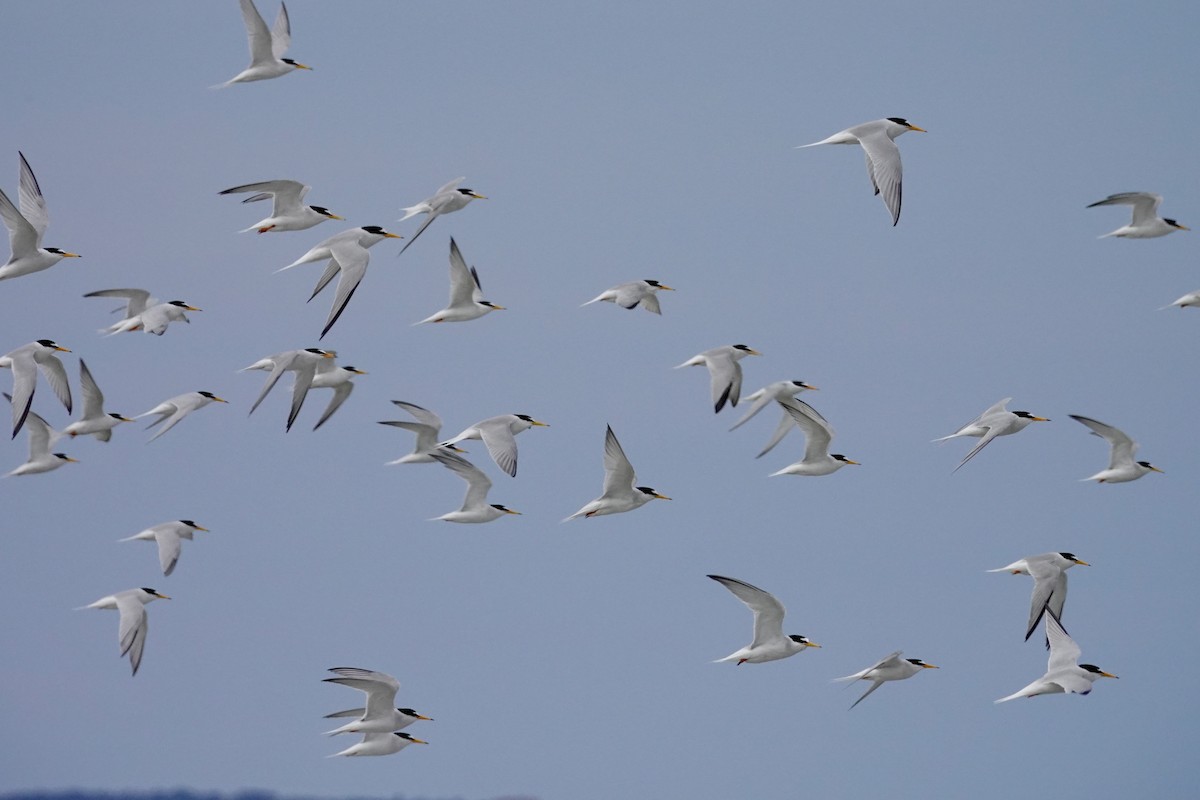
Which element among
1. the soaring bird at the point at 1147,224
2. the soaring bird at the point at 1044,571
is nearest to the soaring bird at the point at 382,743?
the soaring bird at the point at 1044,571

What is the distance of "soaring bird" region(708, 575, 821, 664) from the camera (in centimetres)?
2170

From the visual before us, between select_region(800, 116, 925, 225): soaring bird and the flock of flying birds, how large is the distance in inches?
0.8

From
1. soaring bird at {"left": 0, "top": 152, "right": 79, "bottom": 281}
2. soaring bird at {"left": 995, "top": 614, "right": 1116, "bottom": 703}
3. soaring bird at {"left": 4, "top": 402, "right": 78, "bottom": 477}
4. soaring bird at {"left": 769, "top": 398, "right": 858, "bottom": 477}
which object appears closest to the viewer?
soaring bird at {"left": 995, "top": 614, "right": 1116, "bottom": 703}

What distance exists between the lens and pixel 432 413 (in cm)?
2597

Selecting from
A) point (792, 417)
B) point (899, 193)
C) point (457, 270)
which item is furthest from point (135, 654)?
point (899, 193)

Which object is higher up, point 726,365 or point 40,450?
point 726,365

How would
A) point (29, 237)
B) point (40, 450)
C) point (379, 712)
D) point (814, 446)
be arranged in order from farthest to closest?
point (40, 450) → point (814, 446) → point (29, 237) → point (379, 712)

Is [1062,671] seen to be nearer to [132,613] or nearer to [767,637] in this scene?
[767,637]

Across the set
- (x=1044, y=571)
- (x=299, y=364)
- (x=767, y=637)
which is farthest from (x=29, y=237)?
(x=1044, y=571)

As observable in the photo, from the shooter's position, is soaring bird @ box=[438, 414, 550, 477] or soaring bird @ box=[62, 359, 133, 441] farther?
soaring bird @ box=[62, 359, 133, 441]

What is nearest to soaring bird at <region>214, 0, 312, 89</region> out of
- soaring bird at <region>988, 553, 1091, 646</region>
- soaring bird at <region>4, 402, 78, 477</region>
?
soaring bird at <region>4, 402, 78, 477</region>

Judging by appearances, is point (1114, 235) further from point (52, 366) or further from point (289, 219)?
point (52, 366)

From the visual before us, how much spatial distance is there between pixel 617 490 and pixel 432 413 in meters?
4.45

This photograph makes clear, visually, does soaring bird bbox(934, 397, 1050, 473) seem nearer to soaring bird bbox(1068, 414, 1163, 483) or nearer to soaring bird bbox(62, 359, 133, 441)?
soaring bird bbox(1068, 414, 1163, 483)
